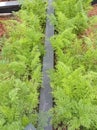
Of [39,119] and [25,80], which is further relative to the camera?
[25,80]

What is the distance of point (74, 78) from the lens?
297cm

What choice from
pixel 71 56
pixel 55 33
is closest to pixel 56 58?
pixel 71 56

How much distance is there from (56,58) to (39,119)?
117 centimetres

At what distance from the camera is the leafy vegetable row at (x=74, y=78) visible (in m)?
2.82

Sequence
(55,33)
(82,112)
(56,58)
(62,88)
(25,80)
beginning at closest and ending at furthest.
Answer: (82,112) < (62,88) < (25,80) < (56,58) < (55,33)

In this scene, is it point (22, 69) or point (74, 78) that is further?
point (22, 69)

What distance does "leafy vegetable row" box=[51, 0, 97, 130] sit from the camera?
9.26 feet

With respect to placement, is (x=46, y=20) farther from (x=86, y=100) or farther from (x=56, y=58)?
(x=86, y=100)

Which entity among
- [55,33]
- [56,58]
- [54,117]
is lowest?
[54,117]

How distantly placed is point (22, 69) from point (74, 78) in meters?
0.70

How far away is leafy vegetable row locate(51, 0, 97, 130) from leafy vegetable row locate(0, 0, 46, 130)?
21 cm

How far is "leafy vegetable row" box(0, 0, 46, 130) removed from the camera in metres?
2.82

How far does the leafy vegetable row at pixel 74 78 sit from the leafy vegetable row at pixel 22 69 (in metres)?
0.21

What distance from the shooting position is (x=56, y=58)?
12.6 feet
